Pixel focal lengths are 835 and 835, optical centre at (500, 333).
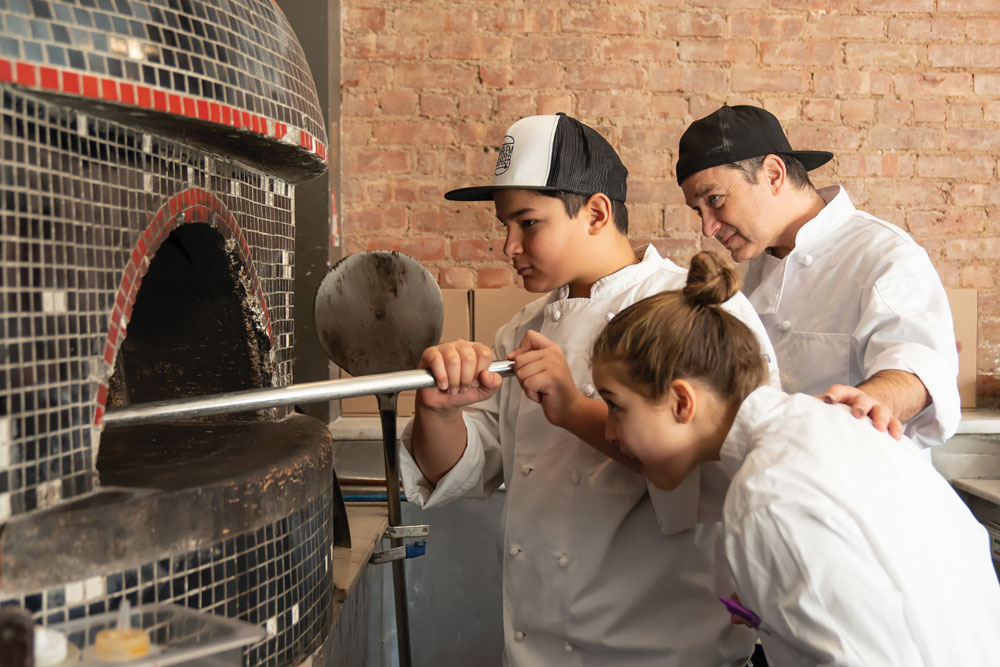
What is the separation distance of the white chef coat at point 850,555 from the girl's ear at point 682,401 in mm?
95

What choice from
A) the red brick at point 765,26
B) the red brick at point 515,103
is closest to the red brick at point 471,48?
the red brick at point 515,103

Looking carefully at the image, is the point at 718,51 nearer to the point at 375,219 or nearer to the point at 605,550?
the point at 375,219

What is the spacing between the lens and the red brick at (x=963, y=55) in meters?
2.62

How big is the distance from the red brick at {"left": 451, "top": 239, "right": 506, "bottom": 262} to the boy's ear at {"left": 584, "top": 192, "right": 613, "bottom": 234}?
3.94 feet

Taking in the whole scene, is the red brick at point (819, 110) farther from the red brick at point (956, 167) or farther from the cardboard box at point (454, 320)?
the cardboard box at point (454, 320)

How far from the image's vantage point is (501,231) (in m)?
2.62

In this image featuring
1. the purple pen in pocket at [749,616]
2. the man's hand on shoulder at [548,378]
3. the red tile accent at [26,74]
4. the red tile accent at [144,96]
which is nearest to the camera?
the red tile accent at [26,74]

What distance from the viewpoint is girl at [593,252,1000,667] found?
2.81 ft

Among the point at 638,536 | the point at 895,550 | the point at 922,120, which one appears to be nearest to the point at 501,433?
the point at 638,536

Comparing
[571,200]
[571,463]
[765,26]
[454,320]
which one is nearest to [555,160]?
[571,200]

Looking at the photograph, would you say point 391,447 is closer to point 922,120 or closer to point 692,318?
point 692,318

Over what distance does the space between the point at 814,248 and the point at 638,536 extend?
81 cm

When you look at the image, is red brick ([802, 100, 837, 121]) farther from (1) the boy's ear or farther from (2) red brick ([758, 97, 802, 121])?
(1) the boy's ear

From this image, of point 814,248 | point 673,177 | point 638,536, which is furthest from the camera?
point 673,177
